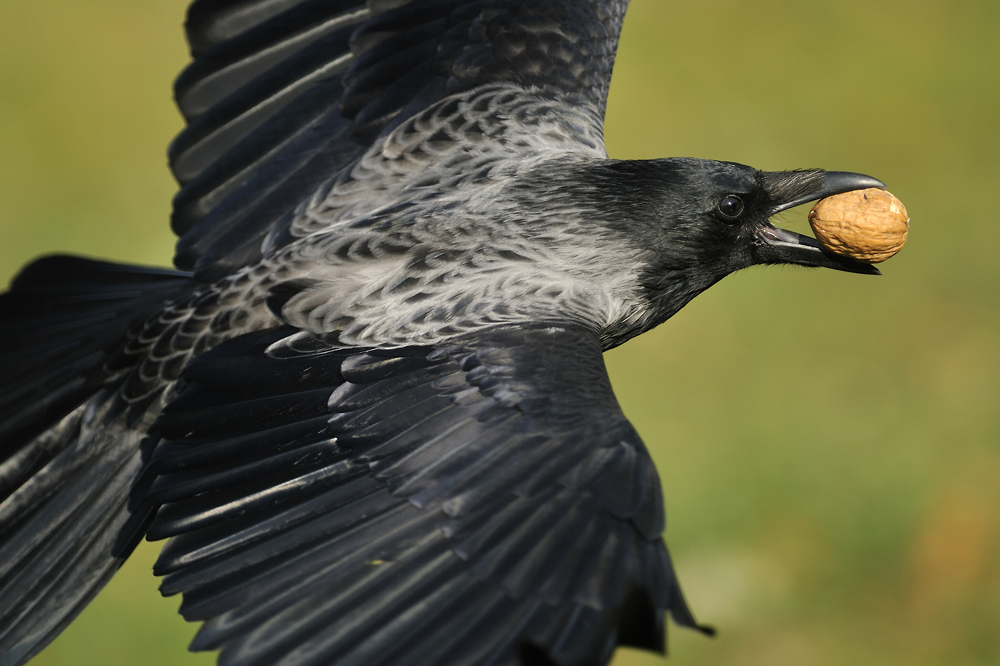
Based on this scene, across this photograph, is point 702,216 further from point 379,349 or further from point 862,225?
point 379,349

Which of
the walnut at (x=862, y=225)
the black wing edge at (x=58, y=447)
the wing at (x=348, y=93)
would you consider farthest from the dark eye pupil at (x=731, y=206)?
the black wing edge at (x=58, y=447)

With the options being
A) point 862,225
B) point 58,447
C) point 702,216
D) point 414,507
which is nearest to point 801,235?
point 862,225

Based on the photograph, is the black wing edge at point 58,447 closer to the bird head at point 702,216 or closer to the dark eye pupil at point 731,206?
the bird head at point 702,216

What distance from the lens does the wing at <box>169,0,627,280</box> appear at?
121 inches

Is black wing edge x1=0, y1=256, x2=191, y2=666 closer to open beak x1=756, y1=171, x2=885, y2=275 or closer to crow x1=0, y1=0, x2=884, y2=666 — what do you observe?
crow x1=0, y1=0, x2=884, y2=666

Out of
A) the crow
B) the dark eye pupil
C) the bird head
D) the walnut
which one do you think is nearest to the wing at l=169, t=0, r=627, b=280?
the crow

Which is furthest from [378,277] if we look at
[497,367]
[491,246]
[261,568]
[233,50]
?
[233,50]

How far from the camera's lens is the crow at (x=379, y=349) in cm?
192

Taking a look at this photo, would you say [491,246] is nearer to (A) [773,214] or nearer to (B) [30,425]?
(A) [773,214]

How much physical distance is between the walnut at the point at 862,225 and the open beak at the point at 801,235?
30 mm

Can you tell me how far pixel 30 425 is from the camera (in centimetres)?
273

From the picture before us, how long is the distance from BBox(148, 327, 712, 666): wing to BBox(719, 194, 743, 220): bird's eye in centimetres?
69

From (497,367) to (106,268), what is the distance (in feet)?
5.01

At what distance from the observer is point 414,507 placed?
6.68 feet
